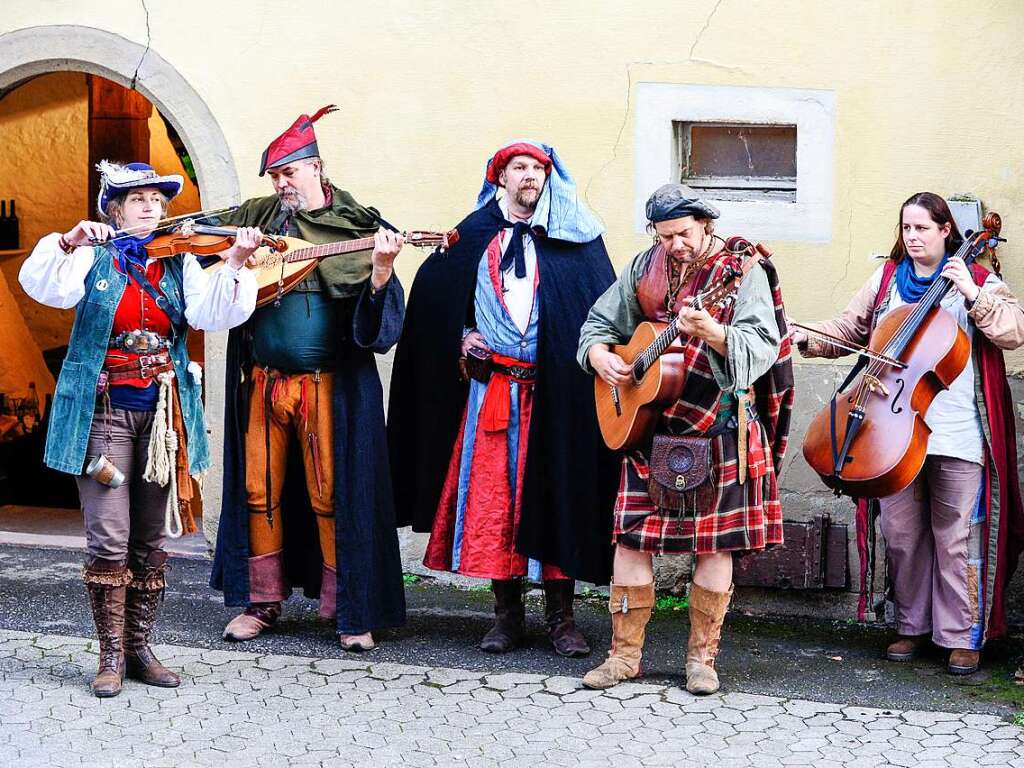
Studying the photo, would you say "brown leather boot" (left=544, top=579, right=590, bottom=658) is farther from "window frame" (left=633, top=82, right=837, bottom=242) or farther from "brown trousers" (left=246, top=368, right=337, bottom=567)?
"window frame" (left=633, top=82, right=837, bottom=242)

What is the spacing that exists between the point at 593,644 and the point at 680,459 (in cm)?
111

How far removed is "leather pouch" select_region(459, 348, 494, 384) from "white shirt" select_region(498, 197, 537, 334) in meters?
0.18

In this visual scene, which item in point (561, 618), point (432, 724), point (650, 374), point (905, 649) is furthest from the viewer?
point (561, 618)

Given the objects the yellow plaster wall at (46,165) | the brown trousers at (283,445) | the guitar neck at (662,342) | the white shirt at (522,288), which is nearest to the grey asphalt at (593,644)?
the brown trousers at (283,445)

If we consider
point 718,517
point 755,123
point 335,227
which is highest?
point 755,123

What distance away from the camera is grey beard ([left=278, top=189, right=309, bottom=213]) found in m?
6.08

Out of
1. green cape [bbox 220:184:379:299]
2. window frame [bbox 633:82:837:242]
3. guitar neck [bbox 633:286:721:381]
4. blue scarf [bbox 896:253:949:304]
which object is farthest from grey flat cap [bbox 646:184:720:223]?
window frame [bbox 633:82:837:242]

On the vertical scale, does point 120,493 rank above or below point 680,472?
below

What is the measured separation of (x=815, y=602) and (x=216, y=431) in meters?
2.77

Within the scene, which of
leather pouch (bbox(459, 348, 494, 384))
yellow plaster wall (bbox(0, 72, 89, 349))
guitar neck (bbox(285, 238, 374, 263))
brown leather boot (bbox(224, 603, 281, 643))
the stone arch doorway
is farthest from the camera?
yellow plaster wall (bbox(0, 72, 89, 349))

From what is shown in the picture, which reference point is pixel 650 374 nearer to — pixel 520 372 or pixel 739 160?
pixel 520 372

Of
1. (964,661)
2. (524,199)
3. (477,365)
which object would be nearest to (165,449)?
(477,365)

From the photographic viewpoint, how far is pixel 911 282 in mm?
5828

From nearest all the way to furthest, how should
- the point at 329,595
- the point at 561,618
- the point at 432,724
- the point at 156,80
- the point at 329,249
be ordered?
the point at 432,724 < the point at 329,249 < the point at 561,618 < the point at 329,595 < the point at 156,80
